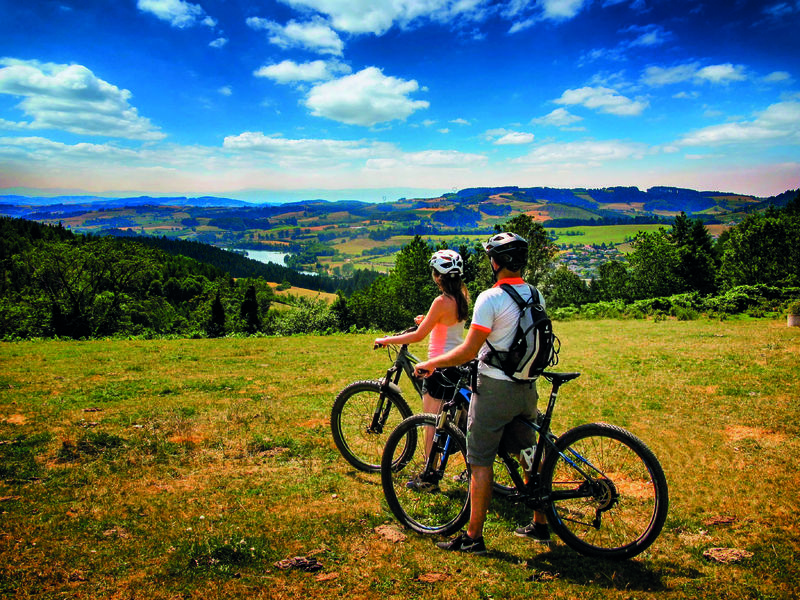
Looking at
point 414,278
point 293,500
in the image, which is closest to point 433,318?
point 293,500

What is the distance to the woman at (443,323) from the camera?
5.30 meters

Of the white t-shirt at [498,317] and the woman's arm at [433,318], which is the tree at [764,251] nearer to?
the woman's arm at [433,318]

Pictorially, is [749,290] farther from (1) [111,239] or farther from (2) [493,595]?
(1) [111,239]

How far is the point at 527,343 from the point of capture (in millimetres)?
3900

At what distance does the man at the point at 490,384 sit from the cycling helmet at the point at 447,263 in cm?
102

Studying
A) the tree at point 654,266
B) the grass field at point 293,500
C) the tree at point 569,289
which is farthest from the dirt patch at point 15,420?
the tree at point 569,289

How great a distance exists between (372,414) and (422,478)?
5.16ft

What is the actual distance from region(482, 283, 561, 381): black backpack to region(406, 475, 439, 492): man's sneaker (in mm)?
1913

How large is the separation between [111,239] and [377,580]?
54.0 metres

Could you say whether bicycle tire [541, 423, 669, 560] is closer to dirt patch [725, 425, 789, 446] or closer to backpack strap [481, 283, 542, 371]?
backpack strap [481, 283, 542, 371]

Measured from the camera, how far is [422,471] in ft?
16.6

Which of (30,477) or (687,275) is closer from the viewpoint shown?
(30,477)

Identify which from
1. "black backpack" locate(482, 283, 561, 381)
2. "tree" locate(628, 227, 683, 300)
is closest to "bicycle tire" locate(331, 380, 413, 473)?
"black backpack" locate(482, 283, 561, 381)

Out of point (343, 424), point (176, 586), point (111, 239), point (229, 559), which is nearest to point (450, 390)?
point (343, 424)
